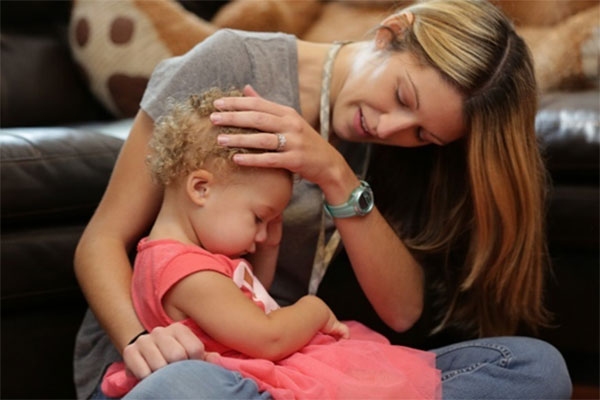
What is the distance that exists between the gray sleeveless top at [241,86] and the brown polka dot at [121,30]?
722 mm

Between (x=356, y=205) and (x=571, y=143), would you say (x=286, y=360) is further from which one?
(x=571, y=143)

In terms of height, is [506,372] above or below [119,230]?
below

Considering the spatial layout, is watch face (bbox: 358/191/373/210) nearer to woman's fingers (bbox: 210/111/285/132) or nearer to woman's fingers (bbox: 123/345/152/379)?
woman's fingers (bbox: 210/111/285/132)

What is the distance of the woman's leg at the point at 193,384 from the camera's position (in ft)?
2.88

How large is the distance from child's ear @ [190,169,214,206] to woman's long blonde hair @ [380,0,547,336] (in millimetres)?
383

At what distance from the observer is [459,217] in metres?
1.39

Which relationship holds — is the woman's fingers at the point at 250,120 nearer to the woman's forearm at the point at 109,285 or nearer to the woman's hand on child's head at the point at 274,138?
the woman's hand on child's head at the point at 274,138

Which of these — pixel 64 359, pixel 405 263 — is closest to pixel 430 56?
pixel 405 263

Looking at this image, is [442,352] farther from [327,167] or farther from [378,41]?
[378,41]

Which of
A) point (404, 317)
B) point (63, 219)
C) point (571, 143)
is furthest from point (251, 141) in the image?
point (571, 143)

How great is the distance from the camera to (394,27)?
4.04 feet

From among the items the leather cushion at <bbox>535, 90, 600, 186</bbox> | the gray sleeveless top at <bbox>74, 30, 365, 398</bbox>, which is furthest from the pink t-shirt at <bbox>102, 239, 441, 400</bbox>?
the leather cushion at <bbox>535, 90, 600, 186</bbox>

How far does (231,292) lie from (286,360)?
0.12 metres

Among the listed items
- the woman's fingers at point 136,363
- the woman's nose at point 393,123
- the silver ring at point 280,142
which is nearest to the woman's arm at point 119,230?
the woman's fingers at point 136,363
